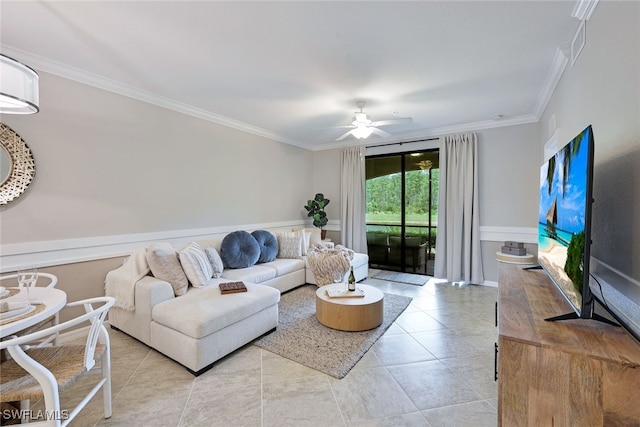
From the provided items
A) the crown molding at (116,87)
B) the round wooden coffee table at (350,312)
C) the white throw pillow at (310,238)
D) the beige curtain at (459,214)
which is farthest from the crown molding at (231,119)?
the round wooden coffee table at (350,312)

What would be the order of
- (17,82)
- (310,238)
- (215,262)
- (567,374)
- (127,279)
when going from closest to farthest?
(567,374)
(17,82)
(127,279)
(215,262)
(310,238)

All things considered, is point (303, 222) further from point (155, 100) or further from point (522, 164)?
point (522, 164)

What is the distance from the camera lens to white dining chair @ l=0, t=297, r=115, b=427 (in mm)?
1234

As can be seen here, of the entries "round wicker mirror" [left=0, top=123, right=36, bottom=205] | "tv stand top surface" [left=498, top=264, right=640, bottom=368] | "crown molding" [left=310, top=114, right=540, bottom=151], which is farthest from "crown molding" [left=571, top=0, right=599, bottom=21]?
"round wicker mirror" [left=0, top=123, right=36, bottom=205]

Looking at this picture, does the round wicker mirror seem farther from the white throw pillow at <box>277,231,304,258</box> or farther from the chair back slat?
the white throw pillow at <box>277,231,304,258</box>

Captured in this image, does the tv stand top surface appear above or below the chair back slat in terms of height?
above

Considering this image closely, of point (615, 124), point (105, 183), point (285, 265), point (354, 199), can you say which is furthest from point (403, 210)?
point (105, 183)

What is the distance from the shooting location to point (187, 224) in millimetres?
3758

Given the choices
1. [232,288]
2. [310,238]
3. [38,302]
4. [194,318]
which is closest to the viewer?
[38,302]

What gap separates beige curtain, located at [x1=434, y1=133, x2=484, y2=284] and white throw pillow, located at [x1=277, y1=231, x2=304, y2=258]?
2.42 m

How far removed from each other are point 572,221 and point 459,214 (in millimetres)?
3359

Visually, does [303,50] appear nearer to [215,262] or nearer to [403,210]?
[215,262]

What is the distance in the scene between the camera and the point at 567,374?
983 millimetres

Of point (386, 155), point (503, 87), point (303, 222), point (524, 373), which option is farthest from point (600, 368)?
point (303, 222)
